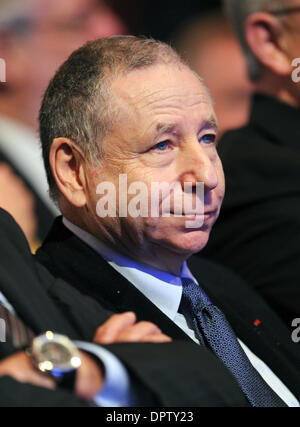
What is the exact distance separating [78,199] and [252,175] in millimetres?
1099

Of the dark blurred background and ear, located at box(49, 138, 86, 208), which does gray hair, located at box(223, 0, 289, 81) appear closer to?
the dark blurred background

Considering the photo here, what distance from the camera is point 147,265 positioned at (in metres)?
2.12

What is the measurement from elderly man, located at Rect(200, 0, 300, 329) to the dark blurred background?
18.8 inches

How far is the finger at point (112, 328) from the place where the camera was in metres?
1.67

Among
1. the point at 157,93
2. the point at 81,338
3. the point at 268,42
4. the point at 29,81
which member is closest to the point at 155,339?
the point at 81,338

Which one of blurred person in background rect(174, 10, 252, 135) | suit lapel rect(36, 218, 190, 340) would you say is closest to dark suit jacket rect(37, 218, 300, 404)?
suit lapel rect(36, 218, 190, 340)

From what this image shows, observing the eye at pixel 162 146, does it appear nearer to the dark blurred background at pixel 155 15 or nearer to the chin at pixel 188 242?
the chin at pixel 188 242

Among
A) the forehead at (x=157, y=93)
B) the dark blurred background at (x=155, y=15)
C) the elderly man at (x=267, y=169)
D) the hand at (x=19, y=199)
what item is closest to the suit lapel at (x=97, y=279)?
the forehead at (x=157, y=93)

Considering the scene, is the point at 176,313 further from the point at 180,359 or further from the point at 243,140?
the point at 243,140

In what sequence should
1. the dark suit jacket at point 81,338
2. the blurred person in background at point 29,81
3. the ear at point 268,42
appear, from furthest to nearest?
the blurred person in background at point 29,81 → the ear at point 268,42 → the dark suit jacket at point 81,338

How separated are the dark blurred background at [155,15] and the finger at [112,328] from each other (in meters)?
2.12

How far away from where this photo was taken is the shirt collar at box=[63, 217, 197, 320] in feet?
6.84
